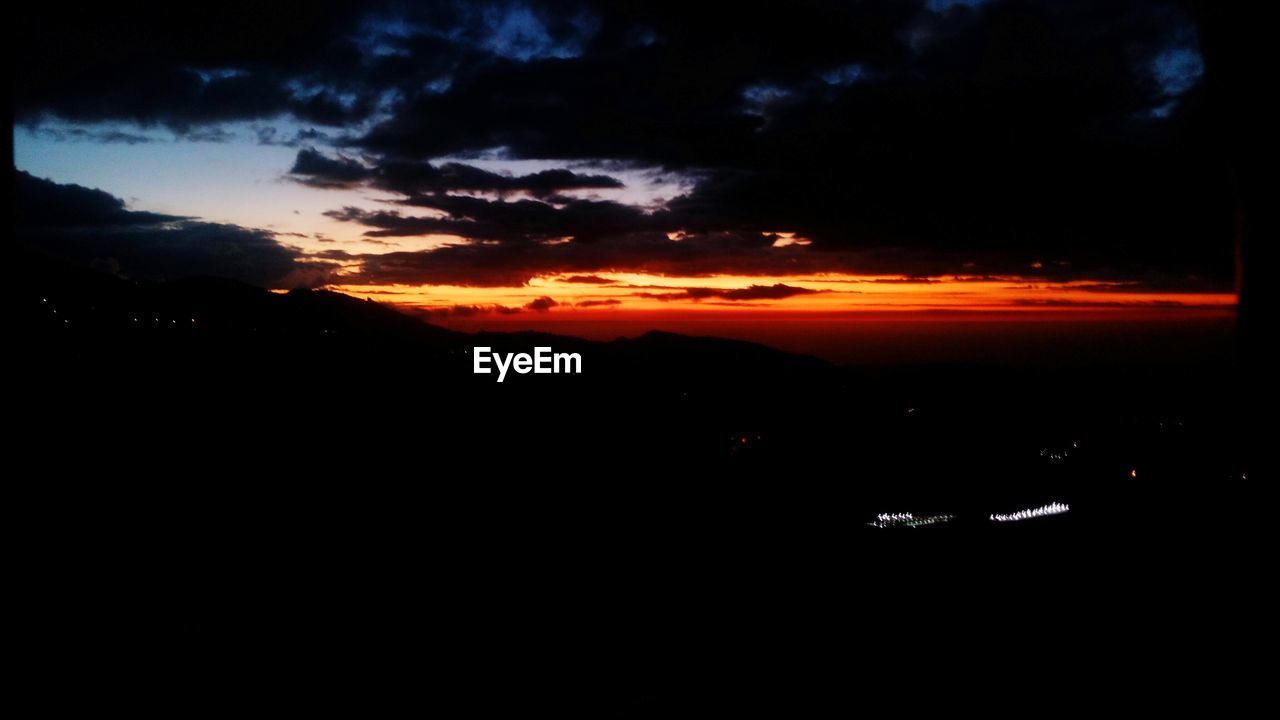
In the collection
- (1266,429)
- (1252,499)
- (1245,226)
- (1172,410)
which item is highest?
(1245,226)

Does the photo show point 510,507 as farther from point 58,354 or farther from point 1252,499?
point 1252,499

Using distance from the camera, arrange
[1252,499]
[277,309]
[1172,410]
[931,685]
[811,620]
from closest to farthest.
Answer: [1252,499] < [931,685] < [811,620] < [1172,410] < [277,309]

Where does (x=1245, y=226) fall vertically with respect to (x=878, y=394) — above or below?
above

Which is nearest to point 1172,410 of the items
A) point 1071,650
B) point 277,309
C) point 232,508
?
point 1071,650

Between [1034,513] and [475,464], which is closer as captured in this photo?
[1034,513]

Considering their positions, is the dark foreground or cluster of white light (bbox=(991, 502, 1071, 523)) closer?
the dark foreground

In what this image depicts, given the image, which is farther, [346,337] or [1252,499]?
[346,337]

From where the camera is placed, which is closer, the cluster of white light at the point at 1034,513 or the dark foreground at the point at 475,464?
the dark foreground at the point at 475,464

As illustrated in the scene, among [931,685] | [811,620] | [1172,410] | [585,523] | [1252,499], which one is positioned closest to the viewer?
[1252,499]
